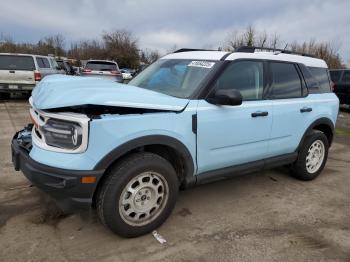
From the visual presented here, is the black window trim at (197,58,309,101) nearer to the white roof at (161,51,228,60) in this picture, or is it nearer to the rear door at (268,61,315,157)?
the rear door at (268,61,315,157)

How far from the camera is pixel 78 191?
291 cm

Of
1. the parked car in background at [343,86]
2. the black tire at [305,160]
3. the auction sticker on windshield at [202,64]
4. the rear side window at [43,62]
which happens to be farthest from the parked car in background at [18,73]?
the parked car in background at [343,86]

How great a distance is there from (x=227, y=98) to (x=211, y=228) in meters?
1.36

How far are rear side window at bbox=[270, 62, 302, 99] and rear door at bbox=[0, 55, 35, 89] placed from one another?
35.9 ft

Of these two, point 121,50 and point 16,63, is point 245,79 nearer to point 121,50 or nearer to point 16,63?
point 16,63

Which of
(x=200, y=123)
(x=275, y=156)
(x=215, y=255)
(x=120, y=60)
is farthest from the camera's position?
(x=120, y=60)

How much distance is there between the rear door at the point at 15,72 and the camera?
1281cm

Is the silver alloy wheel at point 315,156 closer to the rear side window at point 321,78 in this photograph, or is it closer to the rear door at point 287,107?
the rear door at point 287,107

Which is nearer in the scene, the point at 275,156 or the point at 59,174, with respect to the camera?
the point at 59,174

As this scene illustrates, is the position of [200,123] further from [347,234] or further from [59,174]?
[347,234]

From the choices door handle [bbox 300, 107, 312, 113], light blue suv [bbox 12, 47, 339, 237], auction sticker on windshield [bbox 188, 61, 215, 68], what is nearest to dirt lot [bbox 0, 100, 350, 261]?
light blue suv [bbox 12, 47, 339, 237]

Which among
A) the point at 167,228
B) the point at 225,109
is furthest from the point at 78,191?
the point at 225,109

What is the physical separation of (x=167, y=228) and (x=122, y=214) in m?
0.60

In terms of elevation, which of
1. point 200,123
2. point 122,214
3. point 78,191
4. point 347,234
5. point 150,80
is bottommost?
point 347,234
